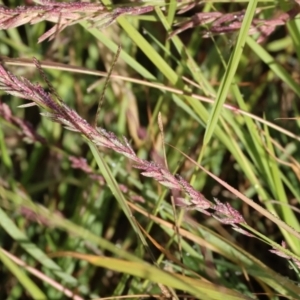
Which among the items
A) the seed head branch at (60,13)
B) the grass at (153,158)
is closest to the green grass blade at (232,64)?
the grass at (153,158)

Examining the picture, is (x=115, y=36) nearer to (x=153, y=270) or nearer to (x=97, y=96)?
(x=97, y=96)

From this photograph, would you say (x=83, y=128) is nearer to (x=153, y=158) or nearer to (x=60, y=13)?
(x=60, y=13)

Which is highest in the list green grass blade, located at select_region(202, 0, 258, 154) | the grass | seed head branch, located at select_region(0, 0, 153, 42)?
seed head branch, located at select_region(0, 0, 153, 42)

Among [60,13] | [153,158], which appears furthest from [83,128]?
[153,158]

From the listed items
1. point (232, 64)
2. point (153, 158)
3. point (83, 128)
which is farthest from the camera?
point (153, 158)

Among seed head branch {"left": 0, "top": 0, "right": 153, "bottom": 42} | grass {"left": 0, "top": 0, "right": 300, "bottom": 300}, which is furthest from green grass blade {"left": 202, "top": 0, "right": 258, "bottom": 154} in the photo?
seed head branch {"left": 0, "top": 0, "right": 153, "bottom": 42}

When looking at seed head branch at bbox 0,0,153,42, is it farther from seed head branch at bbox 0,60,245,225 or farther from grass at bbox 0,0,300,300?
seed head branch at bbox 0,60,245,225

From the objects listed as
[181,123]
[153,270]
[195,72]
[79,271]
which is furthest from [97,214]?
[153,270]

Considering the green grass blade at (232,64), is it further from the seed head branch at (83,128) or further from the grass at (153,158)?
the seed head branch at (83,128)
